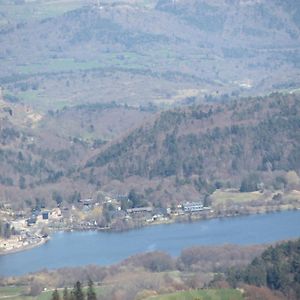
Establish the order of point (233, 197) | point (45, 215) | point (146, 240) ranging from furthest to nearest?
point (45, 215)
point (233, 197)
point (146, 240)

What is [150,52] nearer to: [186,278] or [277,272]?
[186,278]

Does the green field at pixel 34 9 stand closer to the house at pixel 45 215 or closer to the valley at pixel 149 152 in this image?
the valley at pixel 149 152

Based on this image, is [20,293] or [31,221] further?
[31,221]

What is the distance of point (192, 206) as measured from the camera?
80750 mm

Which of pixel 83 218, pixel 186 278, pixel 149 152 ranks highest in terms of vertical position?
pixel 149 152

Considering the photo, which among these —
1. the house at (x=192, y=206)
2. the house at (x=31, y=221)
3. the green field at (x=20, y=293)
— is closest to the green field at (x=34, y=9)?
the house at (x=31, y=221)

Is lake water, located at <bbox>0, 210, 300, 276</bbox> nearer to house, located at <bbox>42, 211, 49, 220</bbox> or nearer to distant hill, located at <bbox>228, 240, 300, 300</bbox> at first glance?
house, located at <bbox>42, 211, 49, 220</bbox>

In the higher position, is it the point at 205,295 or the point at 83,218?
the point at 83,218

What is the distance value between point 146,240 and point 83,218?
7.75 metres

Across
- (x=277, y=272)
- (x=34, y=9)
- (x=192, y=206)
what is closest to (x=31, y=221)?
(x=192, y=206)

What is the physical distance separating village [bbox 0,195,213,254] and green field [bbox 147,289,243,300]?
20.2 m

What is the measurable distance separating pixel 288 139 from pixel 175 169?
5.64 meters

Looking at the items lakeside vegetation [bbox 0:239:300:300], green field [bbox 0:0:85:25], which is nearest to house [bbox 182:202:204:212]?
lakeside vegetation [bbox 0:239:300:300]

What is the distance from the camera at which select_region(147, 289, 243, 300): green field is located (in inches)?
2136
